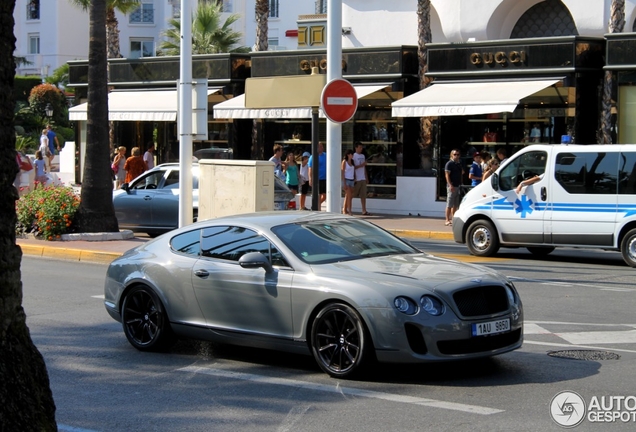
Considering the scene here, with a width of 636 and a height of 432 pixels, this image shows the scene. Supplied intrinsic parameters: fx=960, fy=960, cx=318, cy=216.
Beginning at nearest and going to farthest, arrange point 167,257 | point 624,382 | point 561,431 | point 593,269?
1. point 561,431
2. point 624,382
3. point 167,257
4. point 593,269

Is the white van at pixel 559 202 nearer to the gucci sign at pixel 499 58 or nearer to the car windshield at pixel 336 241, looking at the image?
the car windshield at pixel 336 241

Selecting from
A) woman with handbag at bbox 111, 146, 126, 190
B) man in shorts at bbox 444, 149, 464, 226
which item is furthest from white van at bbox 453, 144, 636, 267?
woman with handbag at bbox 111, 146, 126, 190

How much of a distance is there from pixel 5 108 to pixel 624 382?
17.7 ft

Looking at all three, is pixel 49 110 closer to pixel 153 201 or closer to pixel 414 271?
pixel 153 201

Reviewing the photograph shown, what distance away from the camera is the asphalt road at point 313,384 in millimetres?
6961

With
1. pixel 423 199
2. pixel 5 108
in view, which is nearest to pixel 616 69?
pixel 423 199

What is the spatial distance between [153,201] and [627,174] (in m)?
9.83

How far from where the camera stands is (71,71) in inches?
1415

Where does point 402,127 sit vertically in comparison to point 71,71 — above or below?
below

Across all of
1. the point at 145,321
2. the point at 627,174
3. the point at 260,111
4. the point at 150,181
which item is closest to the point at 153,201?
the point at 150,181

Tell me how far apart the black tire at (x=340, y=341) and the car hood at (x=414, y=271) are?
357 millimetres

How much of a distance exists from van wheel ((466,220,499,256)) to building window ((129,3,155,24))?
56633 mm

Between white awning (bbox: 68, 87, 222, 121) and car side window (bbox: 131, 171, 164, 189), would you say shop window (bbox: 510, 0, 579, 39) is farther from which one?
car side window (bbox: 131, 171, 164, 189)

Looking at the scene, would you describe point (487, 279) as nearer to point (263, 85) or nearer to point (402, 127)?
point (263, 85)
